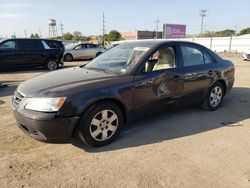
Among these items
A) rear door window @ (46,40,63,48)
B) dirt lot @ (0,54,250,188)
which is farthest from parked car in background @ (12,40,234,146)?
rear door window @ (46,40,63,48)

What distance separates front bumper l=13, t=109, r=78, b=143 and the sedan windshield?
1.23 metres

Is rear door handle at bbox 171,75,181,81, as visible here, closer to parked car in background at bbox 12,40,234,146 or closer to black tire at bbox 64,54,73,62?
parked car in background at bbox 12,40,234,146

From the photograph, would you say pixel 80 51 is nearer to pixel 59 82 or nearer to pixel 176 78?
pixel 176 78

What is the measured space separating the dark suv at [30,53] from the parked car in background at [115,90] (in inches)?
319

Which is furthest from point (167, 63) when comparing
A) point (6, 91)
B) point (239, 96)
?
point (6, 91)

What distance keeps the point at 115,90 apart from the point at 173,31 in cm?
3860

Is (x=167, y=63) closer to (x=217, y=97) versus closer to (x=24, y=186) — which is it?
(x=217, y=97)

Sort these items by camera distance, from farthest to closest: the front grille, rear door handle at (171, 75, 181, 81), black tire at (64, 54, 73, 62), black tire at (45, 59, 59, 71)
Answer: black tire at (64, 54, 73, 62), black tire at (45, 59, 59, 71), rear door handle at (171, 75, 181, 81), the front grille

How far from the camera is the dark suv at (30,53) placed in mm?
11391

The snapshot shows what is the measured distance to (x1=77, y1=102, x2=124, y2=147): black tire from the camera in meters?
3.40

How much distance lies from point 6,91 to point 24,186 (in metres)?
5.36

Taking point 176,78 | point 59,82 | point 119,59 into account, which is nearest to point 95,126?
point 59,82

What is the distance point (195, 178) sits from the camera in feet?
9.65

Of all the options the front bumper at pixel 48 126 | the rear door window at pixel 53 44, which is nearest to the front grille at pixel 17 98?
the front bumper at pixel 48 126
